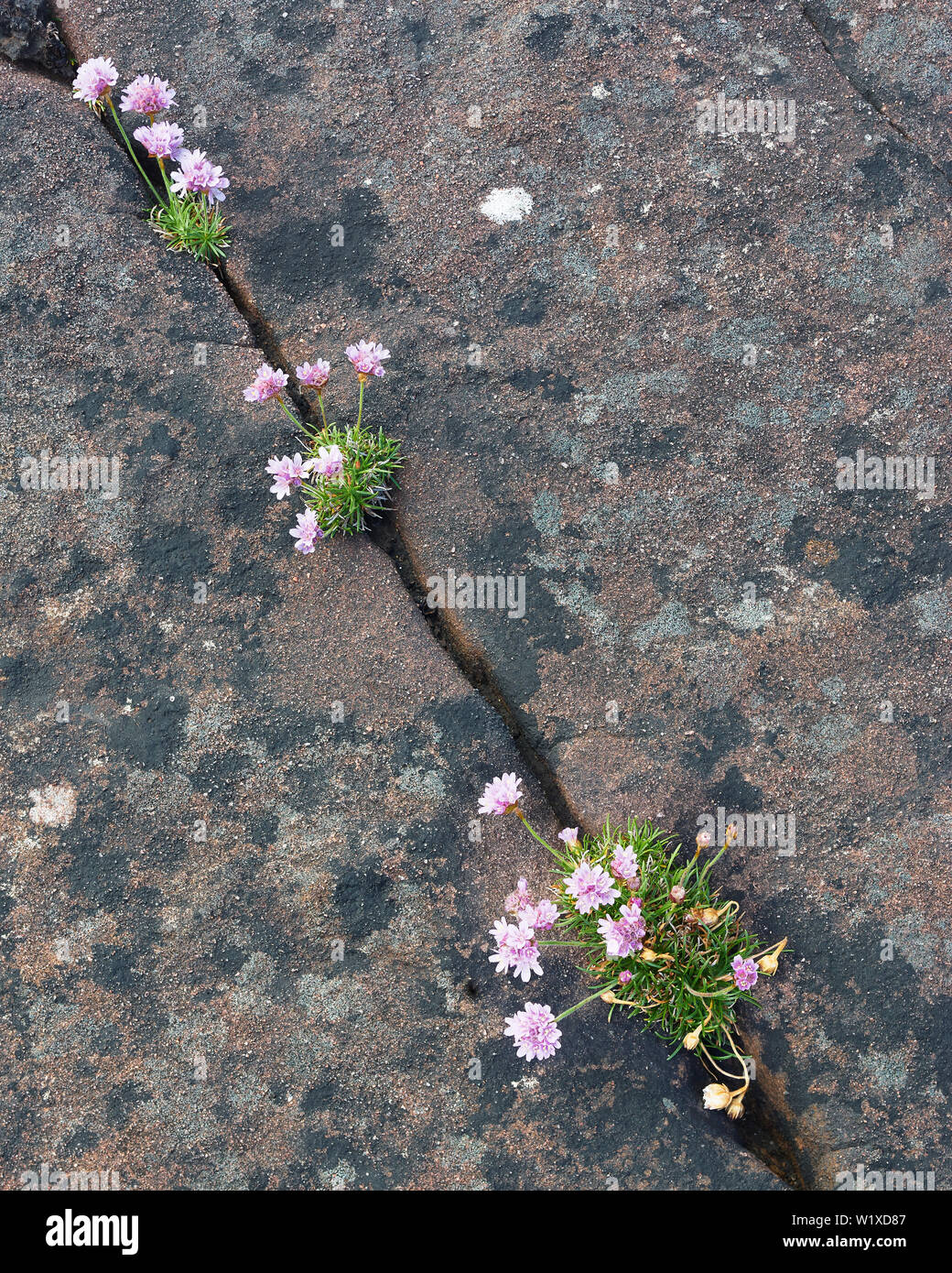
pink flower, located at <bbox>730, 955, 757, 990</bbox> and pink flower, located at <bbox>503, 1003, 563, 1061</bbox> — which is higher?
pink flower, located at <bbox>730, 955, 757, 990</bbox>

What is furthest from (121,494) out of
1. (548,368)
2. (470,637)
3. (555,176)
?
(555,176)

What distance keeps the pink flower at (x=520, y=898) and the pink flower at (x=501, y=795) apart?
0.23m

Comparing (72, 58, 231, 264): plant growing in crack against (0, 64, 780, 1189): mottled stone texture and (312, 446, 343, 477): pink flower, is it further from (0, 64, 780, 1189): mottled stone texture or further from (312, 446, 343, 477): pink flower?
(312, 446, 343, 477): pink flower

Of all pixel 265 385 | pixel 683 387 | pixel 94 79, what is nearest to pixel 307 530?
pixel 265 385

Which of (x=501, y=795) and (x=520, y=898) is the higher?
(x=501, y=795)

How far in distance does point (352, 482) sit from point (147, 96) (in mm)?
1619

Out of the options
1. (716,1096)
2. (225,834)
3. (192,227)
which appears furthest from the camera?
(192,227)

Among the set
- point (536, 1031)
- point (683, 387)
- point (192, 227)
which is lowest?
point (536, 1031)

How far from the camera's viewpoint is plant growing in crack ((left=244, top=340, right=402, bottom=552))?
3287mm

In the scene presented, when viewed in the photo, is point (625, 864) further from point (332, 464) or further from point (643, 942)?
point (332, 464)

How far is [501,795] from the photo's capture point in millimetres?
2975

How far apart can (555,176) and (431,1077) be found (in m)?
3.17

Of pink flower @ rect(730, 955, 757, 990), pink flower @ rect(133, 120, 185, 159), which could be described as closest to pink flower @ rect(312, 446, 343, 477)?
pink flower @ rect(133, 120, 185, 159)

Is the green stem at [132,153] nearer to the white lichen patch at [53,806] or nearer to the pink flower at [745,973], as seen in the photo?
the white lichen patch at [53,806]
